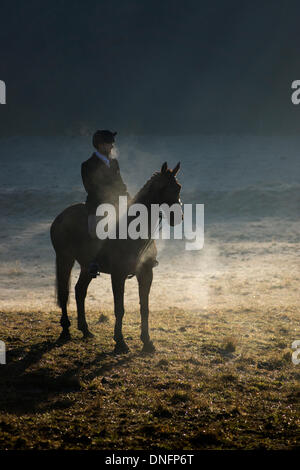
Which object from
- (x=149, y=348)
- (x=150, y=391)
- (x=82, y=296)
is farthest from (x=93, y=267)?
(x=150, y=391)

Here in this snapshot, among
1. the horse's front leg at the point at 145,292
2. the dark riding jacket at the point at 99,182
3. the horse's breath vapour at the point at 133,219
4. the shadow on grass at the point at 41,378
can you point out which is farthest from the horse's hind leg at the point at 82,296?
the dark riding jacket at the point at 99,182

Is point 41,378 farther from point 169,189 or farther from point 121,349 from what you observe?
point 169,189

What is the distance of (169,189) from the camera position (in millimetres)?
7617

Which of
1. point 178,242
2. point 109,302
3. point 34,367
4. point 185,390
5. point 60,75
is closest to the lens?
point 185,390

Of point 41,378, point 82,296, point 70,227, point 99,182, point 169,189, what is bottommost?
point 41,378

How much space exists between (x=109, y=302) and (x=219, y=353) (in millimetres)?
8145

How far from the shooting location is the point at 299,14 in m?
46.6

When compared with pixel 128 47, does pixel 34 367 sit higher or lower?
lower

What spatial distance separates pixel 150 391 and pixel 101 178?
3.65m

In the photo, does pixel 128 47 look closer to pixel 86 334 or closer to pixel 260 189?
pixel 260 189

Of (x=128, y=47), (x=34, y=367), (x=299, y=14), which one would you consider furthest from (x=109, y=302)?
(x=299, y=14)

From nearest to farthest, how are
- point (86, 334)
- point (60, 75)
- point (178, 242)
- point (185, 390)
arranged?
1. point (185, 390)
2. point (86, 334)
3. point (178, 242)
4. point (60, 75)

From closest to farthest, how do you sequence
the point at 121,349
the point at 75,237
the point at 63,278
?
the point at 121,349
the point at 75,237
the point at 63,278

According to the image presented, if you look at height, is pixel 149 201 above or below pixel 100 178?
below
